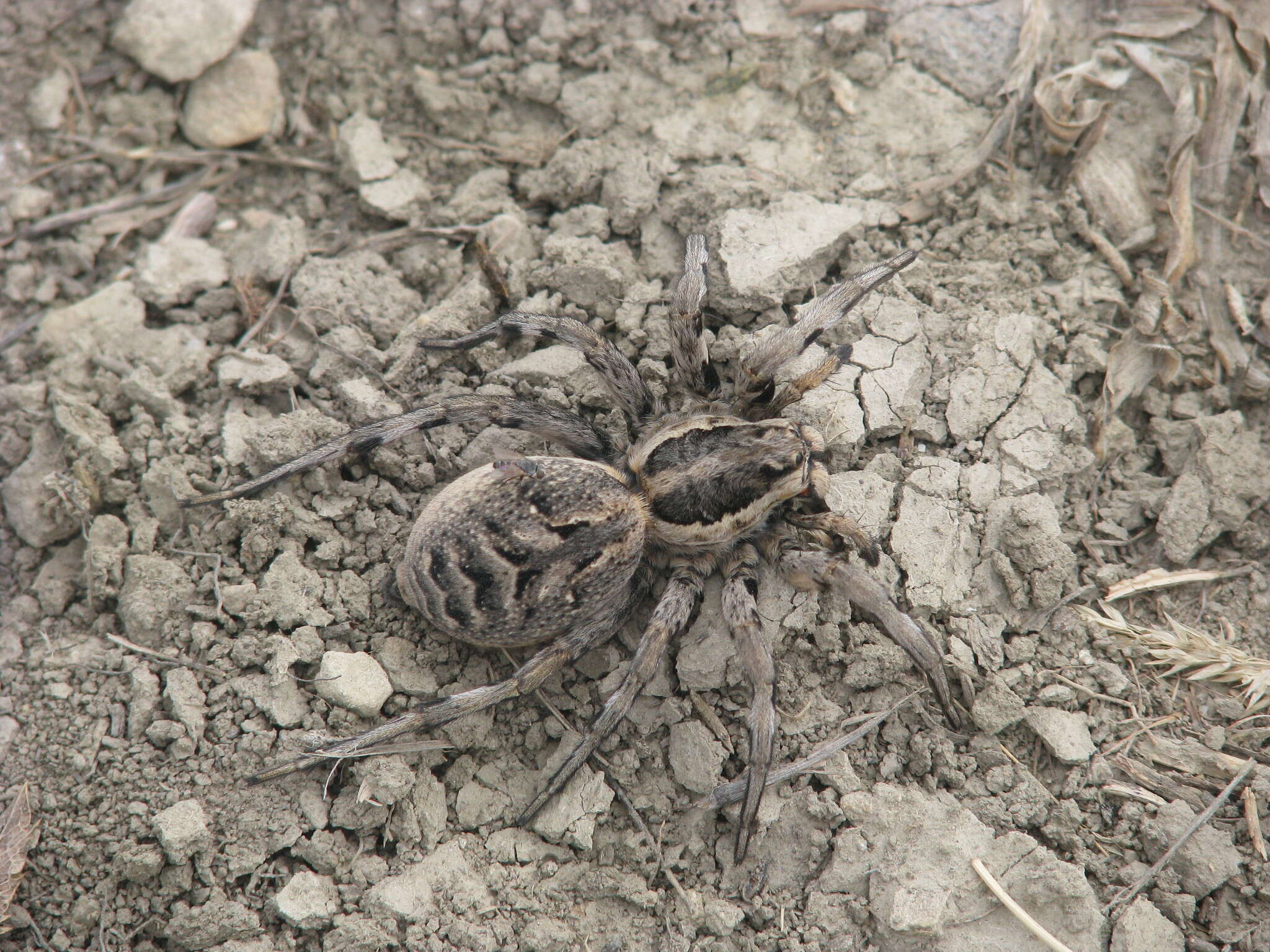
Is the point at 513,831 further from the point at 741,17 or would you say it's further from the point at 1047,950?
→ the point at 741,17

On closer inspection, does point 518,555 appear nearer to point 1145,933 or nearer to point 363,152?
point 363,152

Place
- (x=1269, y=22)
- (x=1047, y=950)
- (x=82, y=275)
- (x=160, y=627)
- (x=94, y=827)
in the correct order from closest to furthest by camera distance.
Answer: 1. (x=1047, y=950)
2. (x=94, y=827)
3. (x=160, y=627)
4. (x=1269, y=22)
5. (x=82, y=275)

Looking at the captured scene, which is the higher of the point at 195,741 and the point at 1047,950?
the point at 195,741

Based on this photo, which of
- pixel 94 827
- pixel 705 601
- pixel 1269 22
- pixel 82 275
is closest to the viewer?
pixel 94 827

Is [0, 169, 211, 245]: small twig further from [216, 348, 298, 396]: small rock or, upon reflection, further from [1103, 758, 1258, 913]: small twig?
[1103, 758, 1258, 913]: small twig

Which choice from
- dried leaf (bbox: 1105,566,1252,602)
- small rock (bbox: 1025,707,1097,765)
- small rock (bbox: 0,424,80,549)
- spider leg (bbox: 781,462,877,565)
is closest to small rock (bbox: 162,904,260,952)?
small rock (bbox: 0,424,80,549)

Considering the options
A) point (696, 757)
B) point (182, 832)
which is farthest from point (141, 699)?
point (696, 757)

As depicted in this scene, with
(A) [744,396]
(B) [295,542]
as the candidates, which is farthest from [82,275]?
(A) [744,396]
